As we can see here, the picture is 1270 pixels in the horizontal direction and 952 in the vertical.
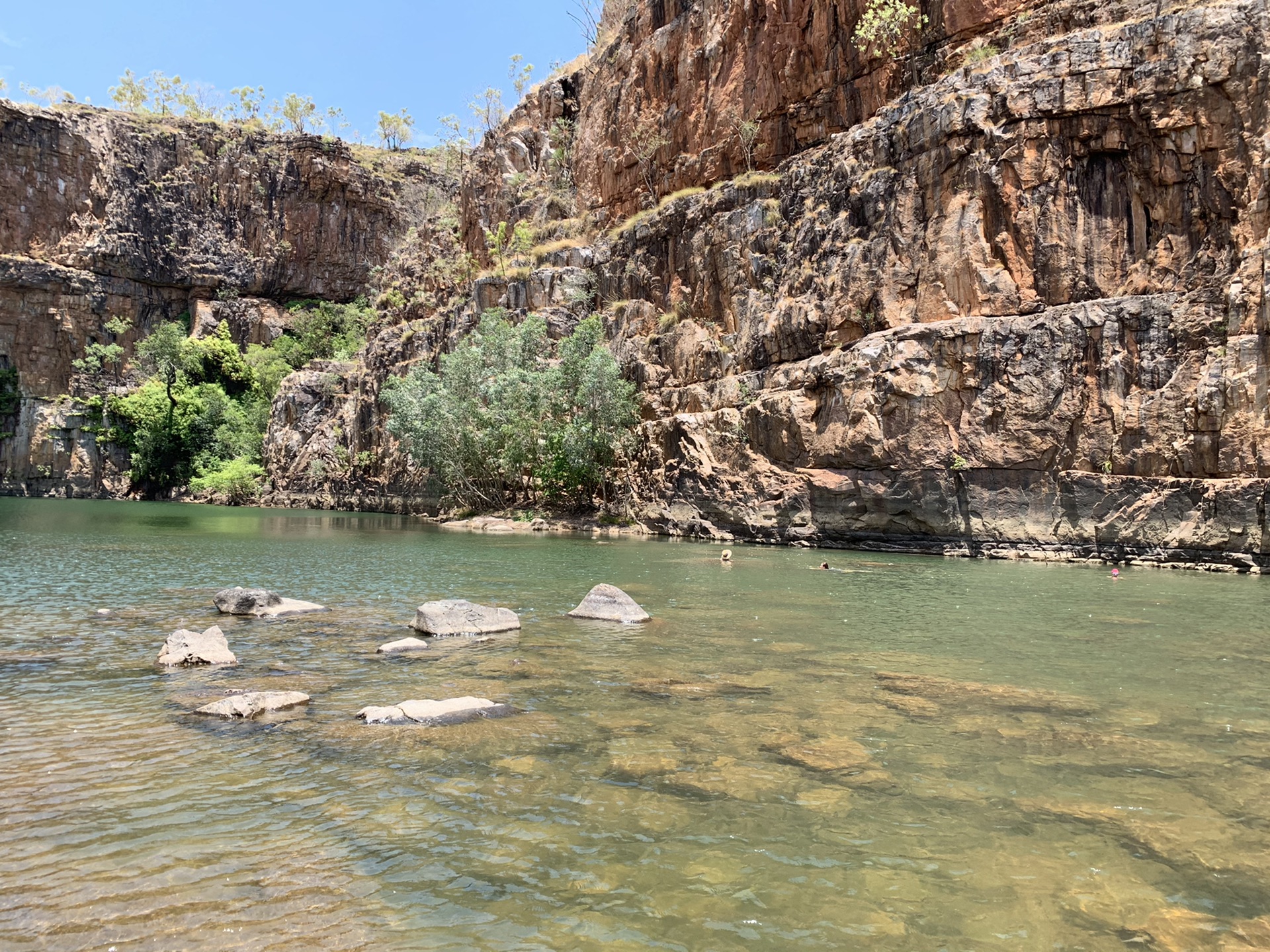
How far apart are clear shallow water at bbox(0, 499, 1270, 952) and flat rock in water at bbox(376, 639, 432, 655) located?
0.53 meters

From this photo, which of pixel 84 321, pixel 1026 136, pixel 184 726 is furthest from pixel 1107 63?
pixel 84 321

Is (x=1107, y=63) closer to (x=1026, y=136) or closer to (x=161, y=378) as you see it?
(x=1026, y=136)

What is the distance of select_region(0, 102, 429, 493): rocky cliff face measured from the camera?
8606 cm

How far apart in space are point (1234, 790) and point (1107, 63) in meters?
36.8

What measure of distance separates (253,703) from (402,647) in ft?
13.4

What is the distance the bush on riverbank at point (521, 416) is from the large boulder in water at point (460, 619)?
33067mm

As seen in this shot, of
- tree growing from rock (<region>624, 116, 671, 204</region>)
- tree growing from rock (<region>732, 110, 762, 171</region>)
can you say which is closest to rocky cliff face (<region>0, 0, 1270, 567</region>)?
tree growing from rock (<region>732, 110, 762, 171</region>)

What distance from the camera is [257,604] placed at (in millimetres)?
16422

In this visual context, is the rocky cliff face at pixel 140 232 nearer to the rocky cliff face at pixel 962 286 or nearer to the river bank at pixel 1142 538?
the rocky cliff face at pixel 962 286

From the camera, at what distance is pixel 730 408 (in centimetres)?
4425

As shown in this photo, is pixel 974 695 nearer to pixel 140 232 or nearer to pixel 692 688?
pixel 692 688

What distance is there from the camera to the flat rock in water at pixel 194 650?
11492 millimetres

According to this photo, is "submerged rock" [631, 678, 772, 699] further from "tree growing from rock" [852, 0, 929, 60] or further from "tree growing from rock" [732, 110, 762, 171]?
"tree growing from rock" [732, 110, 762, 171]

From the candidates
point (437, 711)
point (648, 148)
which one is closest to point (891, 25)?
point (648, 148)
